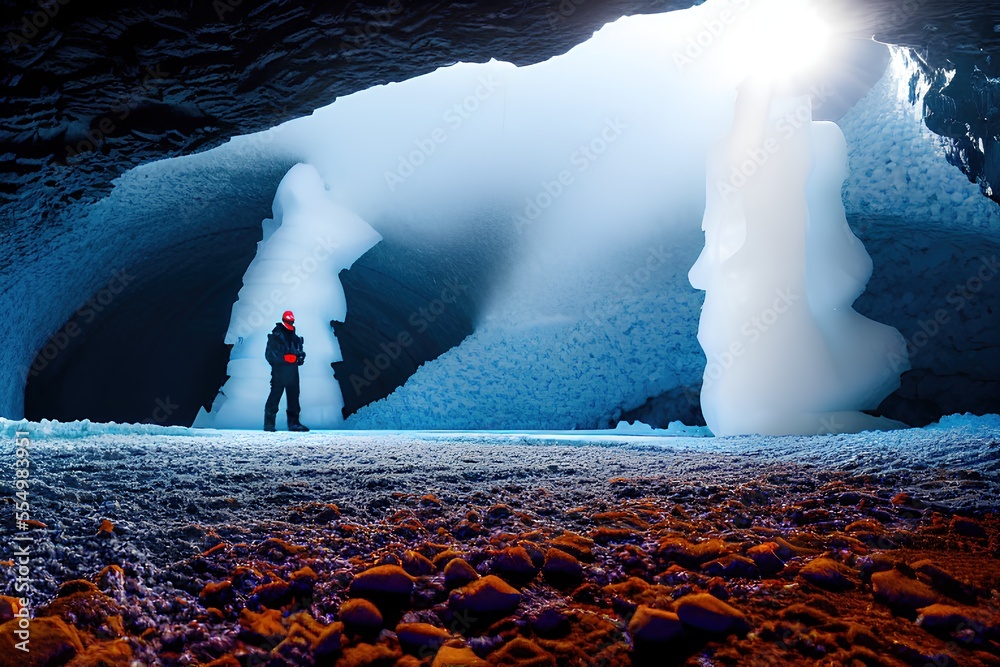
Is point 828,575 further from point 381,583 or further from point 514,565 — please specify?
point 381,583

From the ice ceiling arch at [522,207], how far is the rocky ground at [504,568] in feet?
13.7

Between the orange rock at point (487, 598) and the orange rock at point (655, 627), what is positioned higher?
the orange rock at point (487, 598)

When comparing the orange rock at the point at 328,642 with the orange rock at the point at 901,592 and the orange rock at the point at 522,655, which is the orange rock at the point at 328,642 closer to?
the orange rock at the point at 522,655

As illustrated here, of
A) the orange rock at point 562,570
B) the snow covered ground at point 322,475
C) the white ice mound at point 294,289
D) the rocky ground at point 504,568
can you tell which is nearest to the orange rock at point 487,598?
the rocky ground at point 504,568

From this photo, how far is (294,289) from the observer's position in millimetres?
6051

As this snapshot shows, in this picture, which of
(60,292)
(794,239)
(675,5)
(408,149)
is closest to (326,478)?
(675,5)

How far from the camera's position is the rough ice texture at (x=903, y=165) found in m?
4.71

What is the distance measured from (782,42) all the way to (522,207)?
8.17 ft

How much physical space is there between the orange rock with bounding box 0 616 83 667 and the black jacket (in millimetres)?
3448

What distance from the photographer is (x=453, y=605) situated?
3.17 ft

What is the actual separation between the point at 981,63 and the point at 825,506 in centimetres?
331

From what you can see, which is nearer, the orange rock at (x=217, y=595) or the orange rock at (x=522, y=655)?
the orange rock at (x=522, y=655)

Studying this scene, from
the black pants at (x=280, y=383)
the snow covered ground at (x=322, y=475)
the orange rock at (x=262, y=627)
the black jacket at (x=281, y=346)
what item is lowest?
A: the orange rock at (x=262, y=627)

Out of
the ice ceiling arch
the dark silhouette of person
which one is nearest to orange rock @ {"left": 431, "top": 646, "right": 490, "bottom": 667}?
the dark silhouette of person
